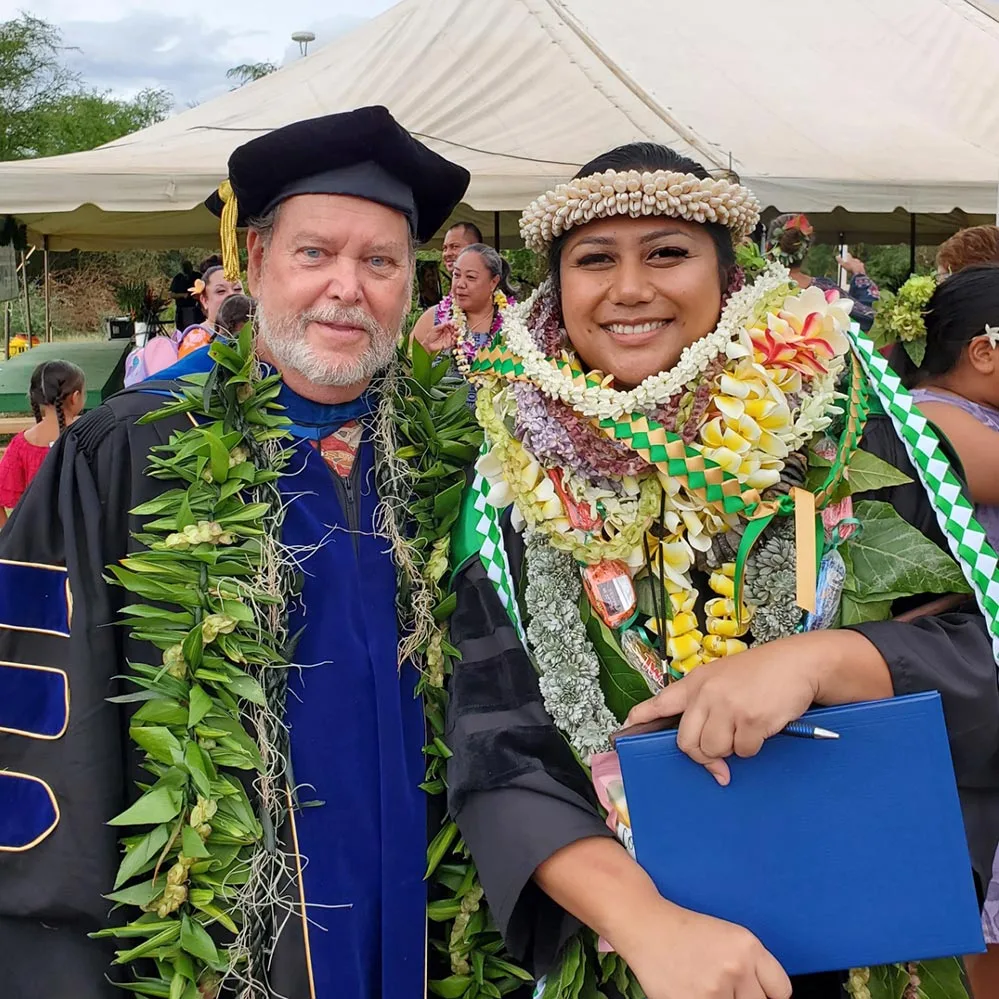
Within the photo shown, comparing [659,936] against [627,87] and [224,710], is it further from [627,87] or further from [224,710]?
[627,87]

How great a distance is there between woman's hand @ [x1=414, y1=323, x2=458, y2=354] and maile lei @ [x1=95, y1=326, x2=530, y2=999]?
146 inches

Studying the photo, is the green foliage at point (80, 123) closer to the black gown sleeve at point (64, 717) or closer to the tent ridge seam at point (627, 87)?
the tent ridge seam at point (627, 87)

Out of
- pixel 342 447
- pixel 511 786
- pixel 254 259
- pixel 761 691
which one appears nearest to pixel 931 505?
pixel 761 691

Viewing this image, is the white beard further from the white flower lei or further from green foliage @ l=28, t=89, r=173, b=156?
green foliage @ l=28, t=89, r=173, b=156

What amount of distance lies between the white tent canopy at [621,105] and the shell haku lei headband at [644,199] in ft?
14.3

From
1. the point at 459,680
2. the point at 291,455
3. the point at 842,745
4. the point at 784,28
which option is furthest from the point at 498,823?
the point at 784,28

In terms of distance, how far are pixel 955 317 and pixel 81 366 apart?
9.52m

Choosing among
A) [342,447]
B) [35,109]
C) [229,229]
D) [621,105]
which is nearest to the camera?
[342,447]

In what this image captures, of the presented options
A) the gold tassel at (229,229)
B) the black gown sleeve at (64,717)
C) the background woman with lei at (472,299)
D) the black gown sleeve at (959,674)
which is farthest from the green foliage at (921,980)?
the background woman with lei at (472,299)

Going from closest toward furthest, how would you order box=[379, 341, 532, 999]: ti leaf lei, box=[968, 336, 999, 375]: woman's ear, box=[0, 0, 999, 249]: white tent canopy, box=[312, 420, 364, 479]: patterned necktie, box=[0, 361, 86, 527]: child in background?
box=[379, 341, 532, 999]: ti leaf lei → box=[312, 420, 364, 479]: patterned necktie → box=[968, 336, 999, 375]: woman's ear → box=[0, 361, 86, 527]: child in background → box=[0, 0, 999, 249]: white tent canopy

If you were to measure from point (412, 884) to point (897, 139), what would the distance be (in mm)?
7535

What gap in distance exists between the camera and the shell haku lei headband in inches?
61.6

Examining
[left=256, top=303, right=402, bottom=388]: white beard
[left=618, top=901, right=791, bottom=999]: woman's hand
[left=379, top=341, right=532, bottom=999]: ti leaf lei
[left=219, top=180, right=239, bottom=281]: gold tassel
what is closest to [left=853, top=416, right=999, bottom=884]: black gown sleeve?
[left=618, top=901, right=791, bottom=999]: woman's hand

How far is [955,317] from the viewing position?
2.50 m
